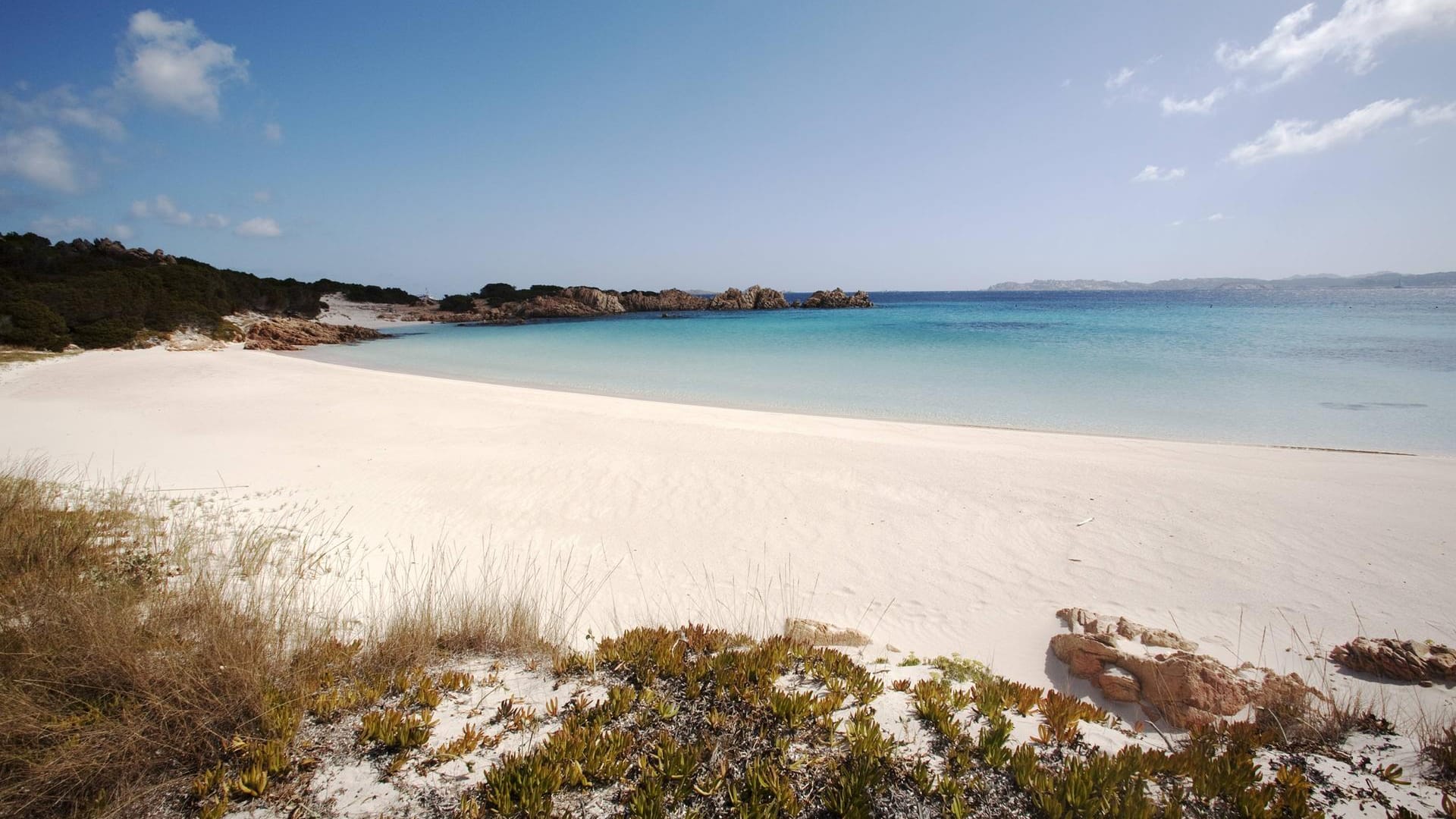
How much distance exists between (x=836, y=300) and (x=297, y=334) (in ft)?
243

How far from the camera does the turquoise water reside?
13.6 meters

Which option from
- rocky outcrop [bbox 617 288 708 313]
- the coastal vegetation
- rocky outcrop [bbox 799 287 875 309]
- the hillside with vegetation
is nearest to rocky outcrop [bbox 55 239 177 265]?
the hillside with vegetation

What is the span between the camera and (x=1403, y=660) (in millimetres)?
3834

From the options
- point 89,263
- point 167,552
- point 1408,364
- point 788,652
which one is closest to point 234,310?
point 89,263

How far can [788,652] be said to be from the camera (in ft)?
12.4

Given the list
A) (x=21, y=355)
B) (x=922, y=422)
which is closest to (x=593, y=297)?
(x=21, y=355)

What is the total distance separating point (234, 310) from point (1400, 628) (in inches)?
1969

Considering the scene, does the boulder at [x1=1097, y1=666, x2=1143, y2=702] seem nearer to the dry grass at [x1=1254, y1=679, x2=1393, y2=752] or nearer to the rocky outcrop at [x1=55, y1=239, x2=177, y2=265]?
the dry grass at [x1=1254, y1=679, x2=1393, y2=752]

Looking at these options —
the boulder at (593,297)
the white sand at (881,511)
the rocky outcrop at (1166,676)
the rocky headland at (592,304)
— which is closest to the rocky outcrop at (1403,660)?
the white sand at (881,511)

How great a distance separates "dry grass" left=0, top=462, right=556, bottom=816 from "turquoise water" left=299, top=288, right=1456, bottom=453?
12786 mm

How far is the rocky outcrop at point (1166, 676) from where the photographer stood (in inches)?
139

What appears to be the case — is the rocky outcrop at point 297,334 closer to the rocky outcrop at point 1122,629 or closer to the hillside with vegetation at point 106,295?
the hillside with vegetation at point 106,295

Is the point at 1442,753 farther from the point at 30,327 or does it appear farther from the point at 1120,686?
the point at 30,327

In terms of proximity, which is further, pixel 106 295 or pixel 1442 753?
pixel 106 295
